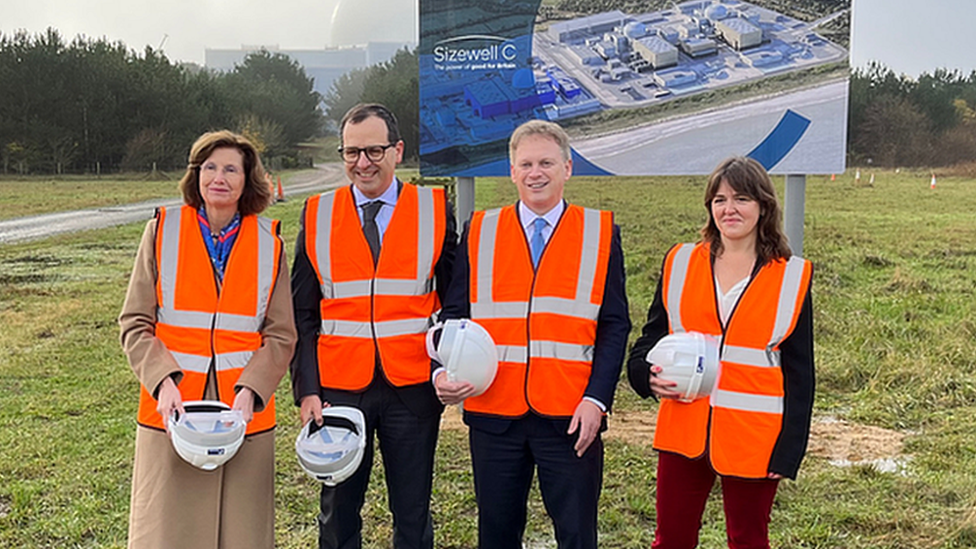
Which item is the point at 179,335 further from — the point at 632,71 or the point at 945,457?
the point at 945,457

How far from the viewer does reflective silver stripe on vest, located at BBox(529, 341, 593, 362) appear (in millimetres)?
3193

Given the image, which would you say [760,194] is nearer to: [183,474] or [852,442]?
[183,474]

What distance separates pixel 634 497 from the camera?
16.7 ft

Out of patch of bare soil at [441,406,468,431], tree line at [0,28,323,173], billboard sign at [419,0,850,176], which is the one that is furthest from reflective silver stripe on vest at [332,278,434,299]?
tree line at [0,28,323,173]

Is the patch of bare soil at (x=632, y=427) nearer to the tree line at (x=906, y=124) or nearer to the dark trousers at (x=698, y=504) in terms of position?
the dark trousers at (x=698, y=504)

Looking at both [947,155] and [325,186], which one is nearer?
[947,155]

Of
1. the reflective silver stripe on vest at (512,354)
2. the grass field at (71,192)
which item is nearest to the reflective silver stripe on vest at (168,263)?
the reflective silver stripe on vest at (512,354)

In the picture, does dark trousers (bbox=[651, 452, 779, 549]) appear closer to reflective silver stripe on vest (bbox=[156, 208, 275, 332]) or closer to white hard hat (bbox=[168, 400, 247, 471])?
white hard hat (bbox=[168, 400, 247, 471])

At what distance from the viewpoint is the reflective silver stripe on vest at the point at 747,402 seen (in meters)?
2.98

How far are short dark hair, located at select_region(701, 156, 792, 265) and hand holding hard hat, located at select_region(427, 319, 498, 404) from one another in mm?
1106

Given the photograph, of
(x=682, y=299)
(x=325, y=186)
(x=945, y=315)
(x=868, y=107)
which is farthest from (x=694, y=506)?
(x=325, y=186)

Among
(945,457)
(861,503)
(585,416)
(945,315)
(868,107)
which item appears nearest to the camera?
(585,416)

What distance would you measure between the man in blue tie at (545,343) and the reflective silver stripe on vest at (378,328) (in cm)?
33

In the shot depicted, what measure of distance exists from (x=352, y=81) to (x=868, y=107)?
50251mm
